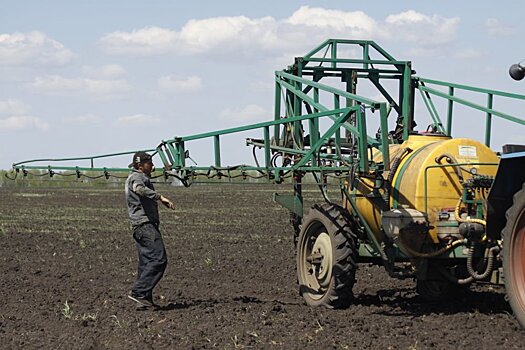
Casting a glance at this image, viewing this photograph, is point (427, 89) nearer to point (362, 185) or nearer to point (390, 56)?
point (390, 56)

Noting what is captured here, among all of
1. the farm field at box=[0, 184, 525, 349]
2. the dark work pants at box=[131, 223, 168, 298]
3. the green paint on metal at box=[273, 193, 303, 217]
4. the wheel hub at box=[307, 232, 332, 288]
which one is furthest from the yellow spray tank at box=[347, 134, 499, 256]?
the dark work pants at box=[131, 223, 168, 298]

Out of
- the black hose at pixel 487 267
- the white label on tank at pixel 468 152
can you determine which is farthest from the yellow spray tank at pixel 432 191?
the black hose at pixel 487 267

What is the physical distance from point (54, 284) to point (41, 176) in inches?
53.1

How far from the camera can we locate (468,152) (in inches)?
346

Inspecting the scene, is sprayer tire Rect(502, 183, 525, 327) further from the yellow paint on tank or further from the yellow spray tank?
the yellow paint on tank

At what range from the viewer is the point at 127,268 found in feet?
42.4

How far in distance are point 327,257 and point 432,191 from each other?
1574mm

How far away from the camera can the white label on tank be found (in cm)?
874

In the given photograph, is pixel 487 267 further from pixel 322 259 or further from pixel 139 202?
pixel 139 202

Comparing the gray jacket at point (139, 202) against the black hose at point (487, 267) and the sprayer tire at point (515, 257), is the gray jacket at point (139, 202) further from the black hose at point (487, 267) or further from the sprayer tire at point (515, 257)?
the sprayer tire at point (515, 257)

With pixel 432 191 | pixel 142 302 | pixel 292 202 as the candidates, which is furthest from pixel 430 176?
pixel 142 302

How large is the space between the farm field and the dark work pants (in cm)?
25

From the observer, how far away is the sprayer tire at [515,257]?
704cm

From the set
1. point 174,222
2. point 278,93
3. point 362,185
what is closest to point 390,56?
point 278,93
